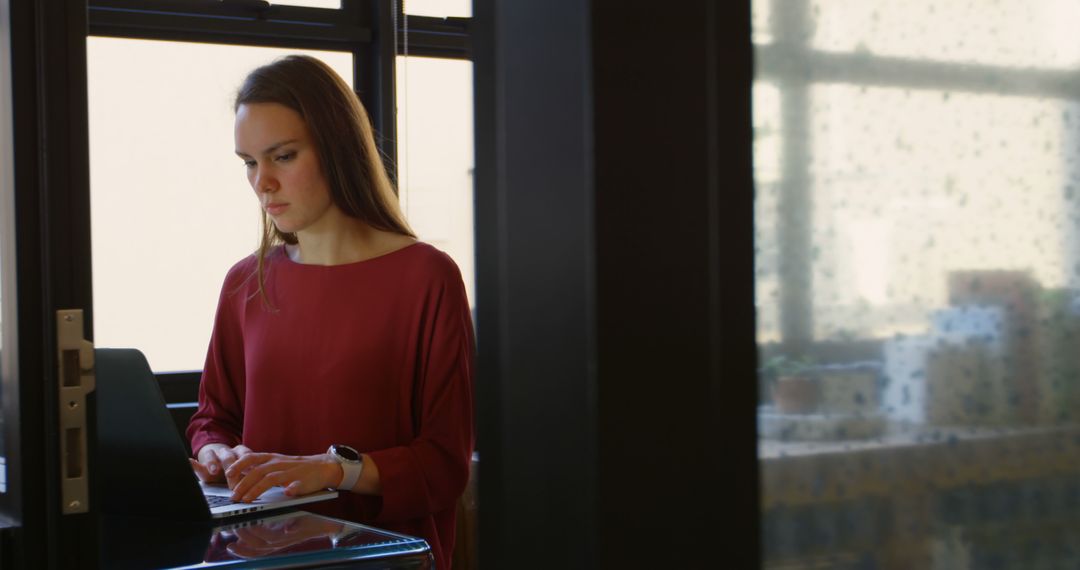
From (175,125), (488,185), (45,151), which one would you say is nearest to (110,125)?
(175,125)

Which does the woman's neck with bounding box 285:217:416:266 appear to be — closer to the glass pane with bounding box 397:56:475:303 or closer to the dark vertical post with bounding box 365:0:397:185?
the dark vertical post with bounding box 365:0:397:185

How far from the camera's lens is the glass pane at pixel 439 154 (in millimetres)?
3182

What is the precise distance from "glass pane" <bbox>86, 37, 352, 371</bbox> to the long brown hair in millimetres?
1178

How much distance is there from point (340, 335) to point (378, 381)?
0.10 m

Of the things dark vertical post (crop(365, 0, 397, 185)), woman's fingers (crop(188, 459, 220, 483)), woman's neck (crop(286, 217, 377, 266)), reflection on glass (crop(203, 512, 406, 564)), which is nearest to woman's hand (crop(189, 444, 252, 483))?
woman's fingers (crop(188, 459, 220, 483))

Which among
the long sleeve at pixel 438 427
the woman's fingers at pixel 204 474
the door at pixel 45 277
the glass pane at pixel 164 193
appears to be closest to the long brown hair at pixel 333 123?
the long sleeve at pixel 438 427

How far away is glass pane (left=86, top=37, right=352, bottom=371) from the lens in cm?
281

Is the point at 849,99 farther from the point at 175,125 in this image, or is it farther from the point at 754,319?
the point at 175,125

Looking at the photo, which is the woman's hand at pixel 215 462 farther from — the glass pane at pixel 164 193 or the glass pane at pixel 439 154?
the glass pane at pixel 439 154

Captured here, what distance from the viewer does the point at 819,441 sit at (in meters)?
0.46

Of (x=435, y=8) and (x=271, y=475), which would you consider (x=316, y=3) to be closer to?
(x=435, y=8)

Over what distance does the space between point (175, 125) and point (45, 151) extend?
1.53 meters

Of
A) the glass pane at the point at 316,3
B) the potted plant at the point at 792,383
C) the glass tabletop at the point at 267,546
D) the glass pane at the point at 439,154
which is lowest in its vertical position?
the glass tabletop at the point at 267,546

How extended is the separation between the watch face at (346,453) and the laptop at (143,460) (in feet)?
0.19
